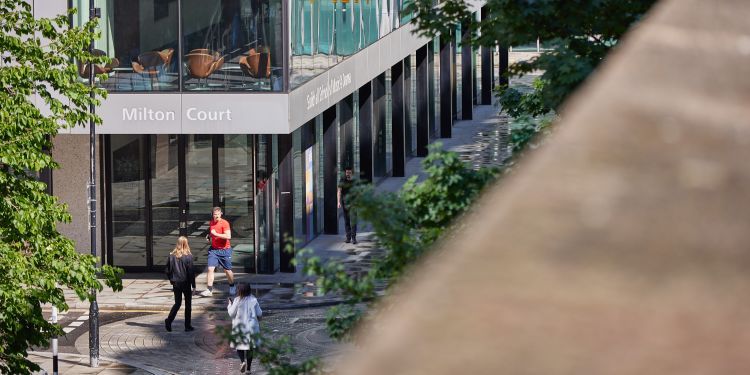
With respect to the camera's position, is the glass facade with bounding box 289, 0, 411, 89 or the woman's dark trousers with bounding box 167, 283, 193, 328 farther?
the glass facade with bounding box 289, 0, 411, 89

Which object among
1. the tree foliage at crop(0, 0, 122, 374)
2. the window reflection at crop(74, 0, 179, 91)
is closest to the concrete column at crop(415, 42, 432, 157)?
the window reflection at crop(74, 0, 179, 91)

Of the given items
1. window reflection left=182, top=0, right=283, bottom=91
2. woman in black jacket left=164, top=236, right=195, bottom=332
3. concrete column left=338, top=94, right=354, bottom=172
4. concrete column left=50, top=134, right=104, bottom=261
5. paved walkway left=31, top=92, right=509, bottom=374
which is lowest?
paved walkway left=31, top=92, right=509, bottom=374

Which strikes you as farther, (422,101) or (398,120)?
(422,101)

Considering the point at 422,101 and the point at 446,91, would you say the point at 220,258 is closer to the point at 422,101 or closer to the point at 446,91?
the point at 422,101

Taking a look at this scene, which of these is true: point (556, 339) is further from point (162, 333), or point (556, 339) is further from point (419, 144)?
point (419, 144)

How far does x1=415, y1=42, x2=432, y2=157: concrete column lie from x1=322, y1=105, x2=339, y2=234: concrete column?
1165cm

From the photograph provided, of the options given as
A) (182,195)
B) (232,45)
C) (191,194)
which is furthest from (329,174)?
(232,45)

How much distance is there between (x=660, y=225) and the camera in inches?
36.8

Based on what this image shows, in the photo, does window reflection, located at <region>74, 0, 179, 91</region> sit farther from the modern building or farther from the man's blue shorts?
the man's blue shorts

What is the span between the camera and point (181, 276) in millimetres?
21312

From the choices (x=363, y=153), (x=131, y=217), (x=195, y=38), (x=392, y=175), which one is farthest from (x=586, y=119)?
(x=392, y=175)

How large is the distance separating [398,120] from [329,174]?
883cm

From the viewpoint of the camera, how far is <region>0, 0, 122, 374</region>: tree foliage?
13609 mm

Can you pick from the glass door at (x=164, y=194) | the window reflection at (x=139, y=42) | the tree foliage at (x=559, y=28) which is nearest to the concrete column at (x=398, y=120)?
the glass door at (x=164, y=194)
